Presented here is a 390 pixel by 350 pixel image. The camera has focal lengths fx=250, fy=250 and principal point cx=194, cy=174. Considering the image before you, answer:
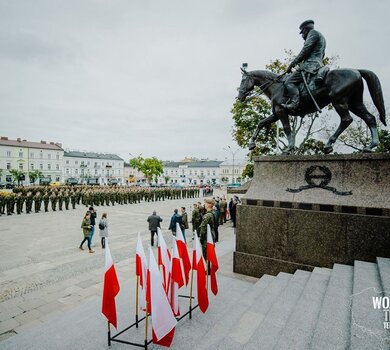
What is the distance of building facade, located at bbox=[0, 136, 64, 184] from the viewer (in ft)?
236

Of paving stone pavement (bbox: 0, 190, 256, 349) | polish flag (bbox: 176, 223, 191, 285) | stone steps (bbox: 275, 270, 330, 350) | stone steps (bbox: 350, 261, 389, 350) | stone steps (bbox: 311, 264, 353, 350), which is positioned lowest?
paving stone pavement (bbox: 0, 190, 256, 349)

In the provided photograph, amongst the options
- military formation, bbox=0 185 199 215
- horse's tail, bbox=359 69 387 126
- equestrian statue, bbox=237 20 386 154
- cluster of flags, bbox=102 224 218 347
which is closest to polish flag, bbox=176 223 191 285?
cluster of flags, bbox=102 224 218 347

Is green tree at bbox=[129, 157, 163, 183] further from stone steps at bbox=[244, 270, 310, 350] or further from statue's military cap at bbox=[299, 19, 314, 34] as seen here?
stone steps at bbox=[244, 270, 310, 350]

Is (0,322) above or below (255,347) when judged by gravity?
below

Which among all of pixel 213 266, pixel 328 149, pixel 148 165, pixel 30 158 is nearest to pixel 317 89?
pixel 328 149

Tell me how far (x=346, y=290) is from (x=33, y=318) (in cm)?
560

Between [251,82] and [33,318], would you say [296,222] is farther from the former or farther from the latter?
[33,318]

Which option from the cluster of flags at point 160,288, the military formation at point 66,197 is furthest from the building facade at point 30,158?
the cluster of flags at point 160,288

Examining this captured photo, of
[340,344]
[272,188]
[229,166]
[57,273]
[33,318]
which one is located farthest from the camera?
[229,166]

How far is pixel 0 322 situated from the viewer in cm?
464

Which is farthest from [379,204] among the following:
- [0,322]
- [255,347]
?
[0,322]

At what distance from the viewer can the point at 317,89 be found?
616cm

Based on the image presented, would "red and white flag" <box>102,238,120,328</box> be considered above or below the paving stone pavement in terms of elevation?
above

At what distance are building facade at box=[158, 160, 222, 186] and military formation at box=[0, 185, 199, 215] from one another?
73.4 metres
